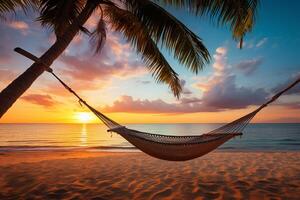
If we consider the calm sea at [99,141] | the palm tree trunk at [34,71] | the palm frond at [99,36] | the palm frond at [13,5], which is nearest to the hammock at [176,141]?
the calm sea at [99,141]

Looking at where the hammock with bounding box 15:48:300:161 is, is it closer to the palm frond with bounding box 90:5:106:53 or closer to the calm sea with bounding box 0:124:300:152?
the calm sea with bounding box 0:124:300:152

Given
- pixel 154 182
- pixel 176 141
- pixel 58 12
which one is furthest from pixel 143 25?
pixel 154 182

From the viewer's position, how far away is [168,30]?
331 centimetres

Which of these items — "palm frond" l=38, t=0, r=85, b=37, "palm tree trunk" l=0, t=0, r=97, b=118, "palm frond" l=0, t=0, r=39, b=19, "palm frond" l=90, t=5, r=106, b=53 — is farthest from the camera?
"palm frond" l=90, t=5, r=106, b=53

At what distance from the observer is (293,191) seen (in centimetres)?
308

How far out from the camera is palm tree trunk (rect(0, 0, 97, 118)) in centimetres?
207

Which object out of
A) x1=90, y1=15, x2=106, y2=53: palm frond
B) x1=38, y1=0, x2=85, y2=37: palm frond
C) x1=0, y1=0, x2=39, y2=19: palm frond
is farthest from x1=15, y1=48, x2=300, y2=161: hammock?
x1=90, y1=15, x2=106, y2=53: palm frond

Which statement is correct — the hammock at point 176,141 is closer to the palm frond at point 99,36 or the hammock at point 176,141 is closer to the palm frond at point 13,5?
the palm frond at point 13,5

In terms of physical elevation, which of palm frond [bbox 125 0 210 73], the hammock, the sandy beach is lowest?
the sandy beach

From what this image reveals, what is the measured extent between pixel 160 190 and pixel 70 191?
3.45 feet

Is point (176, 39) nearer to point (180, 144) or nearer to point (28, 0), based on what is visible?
point (180, 144)

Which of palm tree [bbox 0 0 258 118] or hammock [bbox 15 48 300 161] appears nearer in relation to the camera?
palm tree [bbox 0 0 258 118]

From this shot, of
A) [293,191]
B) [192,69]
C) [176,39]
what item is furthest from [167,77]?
[293,191]

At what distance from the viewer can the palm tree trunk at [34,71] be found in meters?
2.07
